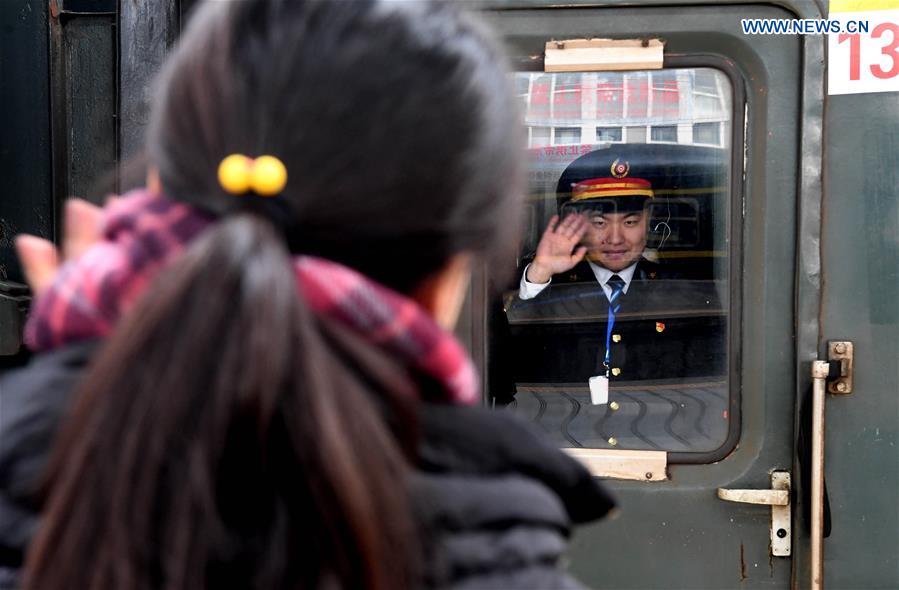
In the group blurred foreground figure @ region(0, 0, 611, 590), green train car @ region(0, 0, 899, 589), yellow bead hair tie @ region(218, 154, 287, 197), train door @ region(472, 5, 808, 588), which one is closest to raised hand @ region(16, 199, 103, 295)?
blurred foreground figure @ region(0, 0, 611, 590)

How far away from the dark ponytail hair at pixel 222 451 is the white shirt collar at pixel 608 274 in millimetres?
1709

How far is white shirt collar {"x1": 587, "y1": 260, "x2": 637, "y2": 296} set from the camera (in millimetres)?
2316

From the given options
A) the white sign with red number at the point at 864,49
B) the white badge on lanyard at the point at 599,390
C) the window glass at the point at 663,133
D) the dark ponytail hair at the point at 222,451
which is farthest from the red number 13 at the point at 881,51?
the dark ponytail hair at the point at 222,451

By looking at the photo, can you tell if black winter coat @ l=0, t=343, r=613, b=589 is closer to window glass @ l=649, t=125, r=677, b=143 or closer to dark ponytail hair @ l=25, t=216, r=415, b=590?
dark ponytail hair @ l=25, t=216, r=415, b=590

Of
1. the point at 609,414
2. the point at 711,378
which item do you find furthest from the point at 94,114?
the point at 711,378

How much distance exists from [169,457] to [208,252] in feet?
0.46

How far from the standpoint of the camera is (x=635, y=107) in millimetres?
2281

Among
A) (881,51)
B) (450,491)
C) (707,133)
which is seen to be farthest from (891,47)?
(450,491)

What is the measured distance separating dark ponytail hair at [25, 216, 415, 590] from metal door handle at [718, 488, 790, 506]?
1.75 meters

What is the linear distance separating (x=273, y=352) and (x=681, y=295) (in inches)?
71.0

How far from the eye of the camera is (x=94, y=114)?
2.32 meters

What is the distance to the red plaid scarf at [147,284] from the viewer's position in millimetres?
685

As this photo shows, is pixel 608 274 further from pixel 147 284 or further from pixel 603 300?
pixel 147 284

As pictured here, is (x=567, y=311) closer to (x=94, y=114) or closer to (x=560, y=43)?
(x=560, y=43)
